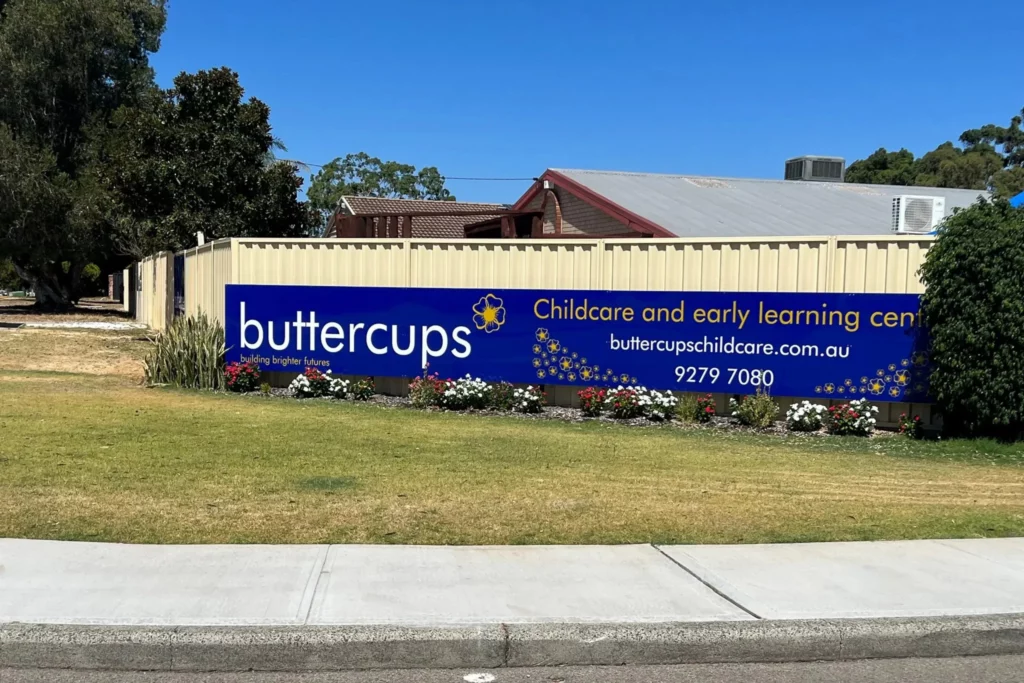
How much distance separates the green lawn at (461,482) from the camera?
5926 millimetres

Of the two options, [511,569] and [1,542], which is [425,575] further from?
[1,542]

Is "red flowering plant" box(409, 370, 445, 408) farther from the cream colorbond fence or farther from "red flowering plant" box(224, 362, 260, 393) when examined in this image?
"red flowering plant" box(224, 362, 260, 393)

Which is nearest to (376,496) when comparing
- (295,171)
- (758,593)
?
(758,593)

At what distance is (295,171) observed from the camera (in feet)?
85.9

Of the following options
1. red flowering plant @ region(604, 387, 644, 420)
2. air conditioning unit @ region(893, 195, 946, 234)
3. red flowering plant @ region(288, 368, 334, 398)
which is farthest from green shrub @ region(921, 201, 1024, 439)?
red flowering plant @ region(288, 368, 334, 398)

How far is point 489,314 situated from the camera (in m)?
12.4

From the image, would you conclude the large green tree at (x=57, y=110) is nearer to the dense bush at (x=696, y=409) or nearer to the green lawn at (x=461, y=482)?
the green lawn at (x=461, y=482)

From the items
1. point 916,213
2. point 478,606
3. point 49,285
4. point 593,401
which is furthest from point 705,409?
point 49,285

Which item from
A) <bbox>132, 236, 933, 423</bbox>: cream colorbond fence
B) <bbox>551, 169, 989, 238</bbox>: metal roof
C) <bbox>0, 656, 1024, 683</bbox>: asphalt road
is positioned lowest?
<bbox>0, 656, 1024, 683</bbox>: asphalt road

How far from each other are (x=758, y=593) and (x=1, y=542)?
4549mm

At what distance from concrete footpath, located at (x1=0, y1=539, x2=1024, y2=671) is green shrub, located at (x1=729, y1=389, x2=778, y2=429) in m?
5.45

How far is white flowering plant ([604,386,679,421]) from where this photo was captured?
11422 millimetres

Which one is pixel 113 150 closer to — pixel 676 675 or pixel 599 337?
pixel 599 337

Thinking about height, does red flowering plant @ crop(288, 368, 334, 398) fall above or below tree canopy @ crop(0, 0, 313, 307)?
below
